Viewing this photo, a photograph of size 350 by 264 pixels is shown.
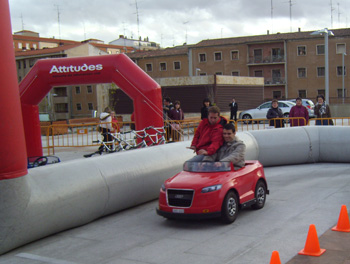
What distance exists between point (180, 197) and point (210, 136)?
171cm

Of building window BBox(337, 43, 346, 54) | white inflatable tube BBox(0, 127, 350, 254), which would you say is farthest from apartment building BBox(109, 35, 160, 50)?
white inflatable tube BBox(0, 127, 350, 254)

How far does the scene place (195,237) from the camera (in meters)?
7.28

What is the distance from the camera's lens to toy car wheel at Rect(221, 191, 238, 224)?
774 cm

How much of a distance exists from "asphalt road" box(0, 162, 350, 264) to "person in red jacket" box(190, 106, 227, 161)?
4.54 feet

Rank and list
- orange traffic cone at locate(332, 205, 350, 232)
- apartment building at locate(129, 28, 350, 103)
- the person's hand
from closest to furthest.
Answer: orange traffic cone at locate(332, 205, 350, 232), the person's hand, apartment building at locate(129, 28, 350, 103)

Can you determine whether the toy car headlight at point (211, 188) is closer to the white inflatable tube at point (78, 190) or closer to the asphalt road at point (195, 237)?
the asphalt road at point (195, 237)

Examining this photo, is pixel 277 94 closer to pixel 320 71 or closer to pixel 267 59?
pixel 267 59

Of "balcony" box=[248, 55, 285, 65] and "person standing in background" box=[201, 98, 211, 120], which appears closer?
"person standing in background" box=[201, 98, 211, 120]

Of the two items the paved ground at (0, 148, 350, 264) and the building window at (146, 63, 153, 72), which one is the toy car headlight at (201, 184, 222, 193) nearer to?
the paved ground at (0, 148, 350, 264)

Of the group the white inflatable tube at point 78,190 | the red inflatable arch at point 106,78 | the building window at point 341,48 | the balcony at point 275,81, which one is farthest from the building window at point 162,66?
the white inflatable tube at point 78,190

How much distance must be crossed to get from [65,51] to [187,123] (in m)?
49.2

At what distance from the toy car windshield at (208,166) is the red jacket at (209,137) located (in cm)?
30

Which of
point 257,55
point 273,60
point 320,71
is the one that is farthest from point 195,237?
point 257,55

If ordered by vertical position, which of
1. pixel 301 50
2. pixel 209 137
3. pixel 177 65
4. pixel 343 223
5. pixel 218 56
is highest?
pixel 218 56
